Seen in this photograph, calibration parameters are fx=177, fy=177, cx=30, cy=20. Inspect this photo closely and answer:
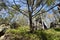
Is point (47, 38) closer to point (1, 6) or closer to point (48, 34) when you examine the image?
point (48, 34)

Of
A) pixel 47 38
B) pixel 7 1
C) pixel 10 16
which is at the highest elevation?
pixel 7 1

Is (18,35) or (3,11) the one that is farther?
(3,11)

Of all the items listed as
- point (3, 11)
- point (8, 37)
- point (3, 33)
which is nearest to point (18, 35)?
point (8, 37)

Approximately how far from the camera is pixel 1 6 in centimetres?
1372

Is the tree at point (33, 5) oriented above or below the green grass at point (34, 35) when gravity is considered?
above

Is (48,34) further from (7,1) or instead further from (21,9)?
(7,1)

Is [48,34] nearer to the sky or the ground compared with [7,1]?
nearer to the ground

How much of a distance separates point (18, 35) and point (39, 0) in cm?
322

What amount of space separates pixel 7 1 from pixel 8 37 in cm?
286

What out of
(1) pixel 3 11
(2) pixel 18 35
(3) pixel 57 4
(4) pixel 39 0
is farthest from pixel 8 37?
(3) pixel 57 4

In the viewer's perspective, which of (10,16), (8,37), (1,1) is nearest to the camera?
(8,37)

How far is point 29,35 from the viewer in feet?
42.4

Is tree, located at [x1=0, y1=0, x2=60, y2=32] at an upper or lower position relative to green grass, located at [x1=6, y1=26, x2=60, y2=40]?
upper

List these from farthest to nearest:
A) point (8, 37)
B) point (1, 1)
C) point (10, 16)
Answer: point (10, 16) → point (1, 1) → point (8, 37)
